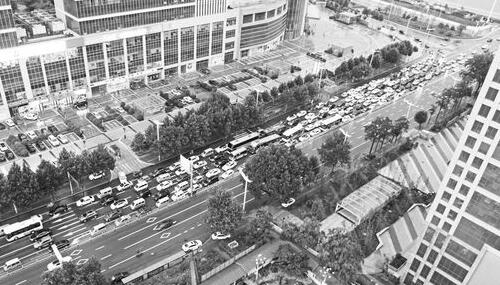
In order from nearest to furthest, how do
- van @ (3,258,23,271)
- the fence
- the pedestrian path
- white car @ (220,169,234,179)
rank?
the fence, van @ (3,258,23,271), white car @ (220,169,234,179), the pedestrian path

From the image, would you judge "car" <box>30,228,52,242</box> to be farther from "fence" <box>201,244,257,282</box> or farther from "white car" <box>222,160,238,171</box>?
"white car" <box>222,160,238,171</box>

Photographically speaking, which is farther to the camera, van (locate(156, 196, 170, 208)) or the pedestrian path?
the pedestrian path

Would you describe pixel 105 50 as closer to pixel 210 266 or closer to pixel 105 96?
pixel 105 96

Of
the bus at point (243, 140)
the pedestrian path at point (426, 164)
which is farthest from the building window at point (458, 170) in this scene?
the bus at point (243, 140)

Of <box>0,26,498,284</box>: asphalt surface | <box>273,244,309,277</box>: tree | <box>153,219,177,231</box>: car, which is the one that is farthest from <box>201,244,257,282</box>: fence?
<box>153,219,177,231</box>: car

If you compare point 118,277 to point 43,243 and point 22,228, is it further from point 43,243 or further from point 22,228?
point 22,228

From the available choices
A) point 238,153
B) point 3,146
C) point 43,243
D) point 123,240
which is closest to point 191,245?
point 123,240

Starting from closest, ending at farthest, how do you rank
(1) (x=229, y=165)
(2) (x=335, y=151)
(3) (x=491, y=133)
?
1. (3) (x=491, y=133)
2. (2) (x=335, y=151)
3. (1) (x=229, y=165)
